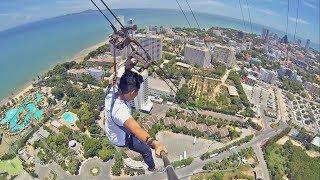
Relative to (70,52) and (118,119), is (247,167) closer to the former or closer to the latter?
(118,119)

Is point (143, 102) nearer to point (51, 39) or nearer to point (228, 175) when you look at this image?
point (228, 175)

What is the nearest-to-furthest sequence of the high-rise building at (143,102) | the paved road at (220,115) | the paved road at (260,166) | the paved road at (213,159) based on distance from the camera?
the paved road at (213,159)
the paved road at (260,166)
the high-rise building at (143,102)
the paved road at (220,115)

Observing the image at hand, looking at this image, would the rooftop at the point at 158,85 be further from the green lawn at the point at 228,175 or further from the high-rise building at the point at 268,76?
the high-rise building at the point at 268,76

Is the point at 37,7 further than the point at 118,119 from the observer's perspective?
Yes

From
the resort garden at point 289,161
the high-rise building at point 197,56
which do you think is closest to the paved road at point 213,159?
the resort garden at point 289,161

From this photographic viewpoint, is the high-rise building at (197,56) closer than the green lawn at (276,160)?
No

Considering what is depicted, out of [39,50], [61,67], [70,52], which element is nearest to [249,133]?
[61,67]
